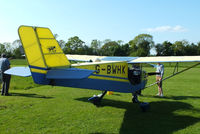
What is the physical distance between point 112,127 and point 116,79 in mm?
1743

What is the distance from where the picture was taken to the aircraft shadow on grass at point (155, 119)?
4.81m

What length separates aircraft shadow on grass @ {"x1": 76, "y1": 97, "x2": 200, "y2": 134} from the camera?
4.81m

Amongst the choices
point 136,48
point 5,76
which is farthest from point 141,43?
point 5,76

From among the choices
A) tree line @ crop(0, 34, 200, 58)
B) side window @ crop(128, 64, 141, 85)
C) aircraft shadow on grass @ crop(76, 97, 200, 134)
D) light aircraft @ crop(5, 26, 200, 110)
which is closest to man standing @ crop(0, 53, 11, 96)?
light aircraft @ crop(5, 26, 200, 110)

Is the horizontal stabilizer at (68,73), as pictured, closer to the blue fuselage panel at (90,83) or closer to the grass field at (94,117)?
the blue fuselage panel at (90,83)

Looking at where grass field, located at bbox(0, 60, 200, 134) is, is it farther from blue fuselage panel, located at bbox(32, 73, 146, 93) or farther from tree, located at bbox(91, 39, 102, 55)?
tree, located at bbox(91, 39, 102, 55)

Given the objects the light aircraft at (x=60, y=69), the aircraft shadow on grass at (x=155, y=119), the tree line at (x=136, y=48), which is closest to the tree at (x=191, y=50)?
the tree line at (x=136, y=48)

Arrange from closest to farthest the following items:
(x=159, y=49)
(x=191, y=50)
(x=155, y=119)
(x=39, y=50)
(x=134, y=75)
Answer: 1. (x=39, y=50)
2. (x=155, y=119)
3. (x=134, y=75)
4. (x=191, y=50)
5. (x=159, y=49)

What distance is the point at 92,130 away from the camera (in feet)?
15.4

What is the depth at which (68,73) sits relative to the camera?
480cm

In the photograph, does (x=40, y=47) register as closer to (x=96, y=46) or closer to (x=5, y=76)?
(x=5, y=76)

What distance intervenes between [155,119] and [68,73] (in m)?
3.11

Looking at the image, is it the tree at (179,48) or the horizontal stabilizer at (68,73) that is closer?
the horizontal stabilizer at (68,73)

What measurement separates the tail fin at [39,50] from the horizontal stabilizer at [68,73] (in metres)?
0.22
